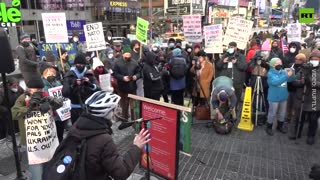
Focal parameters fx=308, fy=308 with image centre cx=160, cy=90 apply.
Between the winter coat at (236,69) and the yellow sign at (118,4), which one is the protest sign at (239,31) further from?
the yellow sign at (118,4)

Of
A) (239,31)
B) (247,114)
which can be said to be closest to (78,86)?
(247,114)

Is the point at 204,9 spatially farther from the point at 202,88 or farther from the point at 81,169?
the point at 81,169

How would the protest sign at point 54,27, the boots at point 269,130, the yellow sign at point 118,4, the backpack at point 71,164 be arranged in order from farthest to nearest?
the yellow sign at point 118,4 < the protest sign at point 54,27 < the boots at point 269,130 < the backpack at point 71,164

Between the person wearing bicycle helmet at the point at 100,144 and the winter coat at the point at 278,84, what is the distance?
4938 mm

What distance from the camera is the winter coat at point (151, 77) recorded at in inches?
290

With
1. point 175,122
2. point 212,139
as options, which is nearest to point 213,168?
point 212,139

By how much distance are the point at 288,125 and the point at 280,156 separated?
1923 millimetres

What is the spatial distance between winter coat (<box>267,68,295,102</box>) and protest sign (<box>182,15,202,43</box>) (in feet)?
13.0

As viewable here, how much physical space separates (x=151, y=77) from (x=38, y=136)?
371 cm

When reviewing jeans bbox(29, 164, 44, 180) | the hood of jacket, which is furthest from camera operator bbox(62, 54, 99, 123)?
the hood of jacket

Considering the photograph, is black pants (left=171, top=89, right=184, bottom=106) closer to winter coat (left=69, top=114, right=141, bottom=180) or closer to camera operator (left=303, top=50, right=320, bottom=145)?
camera operator (left=303, top=50, right=320, bottom=145)

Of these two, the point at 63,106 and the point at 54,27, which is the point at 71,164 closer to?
the point at 63,106

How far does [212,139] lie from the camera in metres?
6.78

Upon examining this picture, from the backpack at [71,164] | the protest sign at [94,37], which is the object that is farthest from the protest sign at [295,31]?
the backpack at [71,164]
